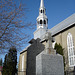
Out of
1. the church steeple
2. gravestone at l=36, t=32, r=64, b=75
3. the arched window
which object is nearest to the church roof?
the arched window

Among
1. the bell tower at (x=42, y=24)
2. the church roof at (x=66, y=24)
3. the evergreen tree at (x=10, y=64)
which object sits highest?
the bell tower at (x=42, y=24)

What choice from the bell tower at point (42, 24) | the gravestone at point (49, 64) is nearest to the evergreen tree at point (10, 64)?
the gravestone at point (49, 64)

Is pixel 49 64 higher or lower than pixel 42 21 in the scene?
lower

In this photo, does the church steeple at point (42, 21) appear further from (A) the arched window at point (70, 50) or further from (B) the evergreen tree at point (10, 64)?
(B) the evergreen tree at point (10, 64)

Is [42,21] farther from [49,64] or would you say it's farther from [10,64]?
[49,64]

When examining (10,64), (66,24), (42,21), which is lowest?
(10,64)

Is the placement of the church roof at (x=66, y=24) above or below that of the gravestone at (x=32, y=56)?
above


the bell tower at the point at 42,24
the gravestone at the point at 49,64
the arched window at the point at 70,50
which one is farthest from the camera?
the bell tower at the point at 42,24

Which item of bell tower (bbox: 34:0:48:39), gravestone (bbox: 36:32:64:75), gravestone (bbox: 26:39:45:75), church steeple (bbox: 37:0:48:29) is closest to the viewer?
gravestone (bbox: 36:32:64:75)

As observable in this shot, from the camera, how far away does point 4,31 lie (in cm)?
659

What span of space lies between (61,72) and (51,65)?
2.20 ft

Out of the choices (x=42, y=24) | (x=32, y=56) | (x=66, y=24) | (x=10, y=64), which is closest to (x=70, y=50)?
(x=66, y=24)

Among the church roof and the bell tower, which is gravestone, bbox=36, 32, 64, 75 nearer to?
the church roof

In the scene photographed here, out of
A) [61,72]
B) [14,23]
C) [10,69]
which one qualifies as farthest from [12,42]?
[10,69]
